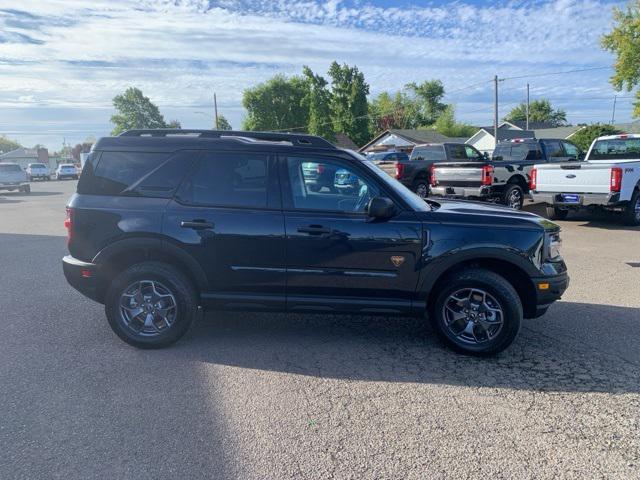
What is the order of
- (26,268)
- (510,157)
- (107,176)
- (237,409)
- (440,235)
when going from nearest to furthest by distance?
1. (237,409)
2. (440,235)
3. (107,176)
4. (26,268)
5. (510,157)

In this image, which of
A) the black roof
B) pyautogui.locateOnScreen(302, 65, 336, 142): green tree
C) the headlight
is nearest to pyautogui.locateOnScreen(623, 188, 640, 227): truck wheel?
the headlight

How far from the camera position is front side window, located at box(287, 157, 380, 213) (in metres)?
4.33

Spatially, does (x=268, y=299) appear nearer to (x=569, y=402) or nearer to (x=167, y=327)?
(x=167, y=327)

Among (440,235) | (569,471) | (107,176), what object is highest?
(107,176)

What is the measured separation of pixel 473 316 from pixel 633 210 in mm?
8203

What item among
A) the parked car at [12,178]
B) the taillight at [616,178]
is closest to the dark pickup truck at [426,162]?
the taillight at [616,178]

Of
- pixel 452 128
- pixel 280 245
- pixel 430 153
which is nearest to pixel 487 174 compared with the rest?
pixel 430 153

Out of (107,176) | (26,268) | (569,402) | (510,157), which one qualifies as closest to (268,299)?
(107,176)

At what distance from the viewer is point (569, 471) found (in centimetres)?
275

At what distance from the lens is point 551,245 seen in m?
4.34

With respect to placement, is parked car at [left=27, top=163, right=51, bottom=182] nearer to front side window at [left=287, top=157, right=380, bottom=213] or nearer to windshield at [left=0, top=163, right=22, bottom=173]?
windshield at [left=0, top=163, right=22, bottom=173]

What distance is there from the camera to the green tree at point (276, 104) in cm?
6475

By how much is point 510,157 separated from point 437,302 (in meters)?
11.2

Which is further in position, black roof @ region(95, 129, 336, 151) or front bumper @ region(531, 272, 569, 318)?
black roof @ region(95, 129, 336, 151)
